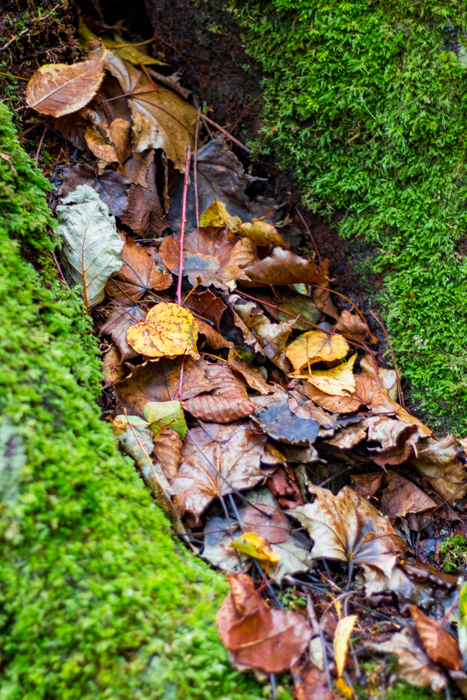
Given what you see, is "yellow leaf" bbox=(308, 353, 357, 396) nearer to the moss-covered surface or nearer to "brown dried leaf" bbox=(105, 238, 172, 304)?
"brown dried leaf" bbox=(105, 238, 172, 304)

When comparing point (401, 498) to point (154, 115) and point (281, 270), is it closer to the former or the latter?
point (281, 270)

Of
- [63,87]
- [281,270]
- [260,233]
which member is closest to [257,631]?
[281,270]

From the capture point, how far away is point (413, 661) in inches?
53.3

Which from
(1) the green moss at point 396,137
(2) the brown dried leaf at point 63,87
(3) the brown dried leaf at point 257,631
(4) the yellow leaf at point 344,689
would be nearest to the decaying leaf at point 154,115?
(2) the brown dried leaf at point 63,87

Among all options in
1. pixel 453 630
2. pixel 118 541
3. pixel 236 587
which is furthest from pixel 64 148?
pixel 453 630

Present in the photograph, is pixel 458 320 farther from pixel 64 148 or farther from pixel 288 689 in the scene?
pixel 64 148

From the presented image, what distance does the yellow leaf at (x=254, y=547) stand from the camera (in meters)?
1.49

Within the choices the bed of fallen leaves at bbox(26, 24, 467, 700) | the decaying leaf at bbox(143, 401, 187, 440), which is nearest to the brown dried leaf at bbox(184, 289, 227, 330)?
the bed of fallen leaves at bbox(26, 24, 467, 700)

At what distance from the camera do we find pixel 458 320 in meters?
2.35

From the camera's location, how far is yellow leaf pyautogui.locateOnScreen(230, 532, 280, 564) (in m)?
1.49

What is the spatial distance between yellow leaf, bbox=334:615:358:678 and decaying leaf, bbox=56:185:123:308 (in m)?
1.69

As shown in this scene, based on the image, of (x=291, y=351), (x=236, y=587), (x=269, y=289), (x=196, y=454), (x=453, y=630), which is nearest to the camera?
(x=236, y=587)

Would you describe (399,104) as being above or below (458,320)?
above

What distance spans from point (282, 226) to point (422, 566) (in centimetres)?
214
